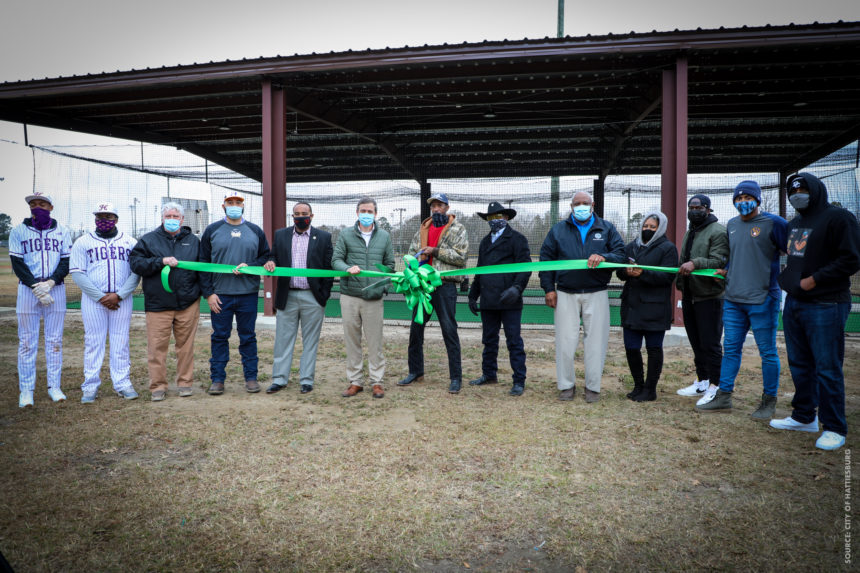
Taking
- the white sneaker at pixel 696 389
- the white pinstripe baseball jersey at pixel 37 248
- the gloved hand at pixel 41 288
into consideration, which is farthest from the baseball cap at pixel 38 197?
the white sneaker at pixel 696 389

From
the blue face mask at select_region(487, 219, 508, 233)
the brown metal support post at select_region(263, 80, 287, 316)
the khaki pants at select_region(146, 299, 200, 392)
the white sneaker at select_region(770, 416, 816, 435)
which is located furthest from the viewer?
the brown metal support post at select_region(263, 80, 287, 316)

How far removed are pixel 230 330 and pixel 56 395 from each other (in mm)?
1589

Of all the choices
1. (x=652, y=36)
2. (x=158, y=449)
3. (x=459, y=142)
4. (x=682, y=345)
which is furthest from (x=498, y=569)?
(x=459, y=142)

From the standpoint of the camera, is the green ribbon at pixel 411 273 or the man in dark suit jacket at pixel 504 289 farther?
the man in dark suit jacket at pixel 504 289

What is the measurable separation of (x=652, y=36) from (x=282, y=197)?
6115 mm

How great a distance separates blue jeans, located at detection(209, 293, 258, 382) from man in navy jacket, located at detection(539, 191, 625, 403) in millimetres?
2888

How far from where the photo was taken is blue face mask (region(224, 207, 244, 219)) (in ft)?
17.6

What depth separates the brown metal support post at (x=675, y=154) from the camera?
783cm

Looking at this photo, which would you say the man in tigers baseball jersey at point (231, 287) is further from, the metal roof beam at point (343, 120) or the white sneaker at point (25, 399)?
the metal roof beam at point (343, 120)

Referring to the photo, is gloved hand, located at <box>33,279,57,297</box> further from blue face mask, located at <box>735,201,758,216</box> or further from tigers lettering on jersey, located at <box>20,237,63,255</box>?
blue face mask, located at <box>735,201,758,216</box>

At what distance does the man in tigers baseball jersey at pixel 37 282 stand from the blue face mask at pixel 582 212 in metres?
4.63

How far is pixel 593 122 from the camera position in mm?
12336

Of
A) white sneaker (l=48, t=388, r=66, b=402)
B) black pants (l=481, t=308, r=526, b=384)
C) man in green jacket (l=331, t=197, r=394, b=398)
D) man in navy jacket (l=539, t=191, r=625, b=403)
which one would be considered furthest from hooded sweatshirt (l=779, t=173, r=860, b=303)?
white sneaker (l=48, t=388, r=66, b=402)

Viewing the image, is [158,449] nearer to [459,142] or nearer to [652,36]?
[652,36]
